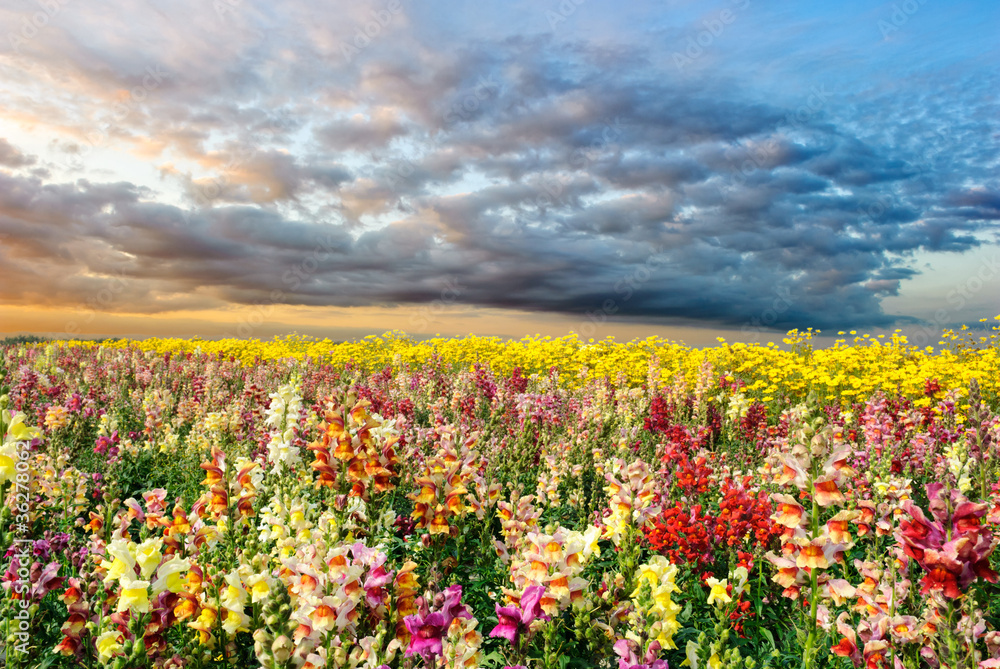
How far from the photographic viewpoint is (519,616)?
236 cm

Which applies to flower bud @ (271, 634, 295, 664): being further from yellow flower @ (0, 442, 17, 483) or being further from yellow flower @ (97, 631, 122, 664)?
yellow flower @ (0, 442, 17, 483)

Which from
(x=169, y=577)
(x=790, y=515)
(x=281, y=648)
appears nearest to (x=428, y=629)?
(x=281, y=648)

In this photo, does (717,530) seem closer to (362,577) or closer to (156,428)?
(362,577)

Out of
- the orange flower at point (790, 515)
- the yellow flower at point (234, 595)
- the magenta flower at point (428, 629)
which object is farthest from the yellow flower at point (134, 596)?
the orange flower at point (790, 515)

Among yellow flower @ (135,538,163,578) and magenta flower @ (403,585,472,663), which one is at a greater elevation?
yellow flower @ (135,538,163,578)

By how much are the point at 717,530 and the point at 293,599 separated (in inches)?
128

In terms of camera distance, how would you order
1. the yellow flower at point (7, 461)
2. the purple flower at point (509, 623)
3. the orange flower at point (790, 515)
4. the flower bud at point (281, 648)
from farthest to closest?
the orange flower at point (790, 515)
the yellow flower at point (7, 461)
the purple flower at point (509, 623)
the flower bud at point (281, 648)

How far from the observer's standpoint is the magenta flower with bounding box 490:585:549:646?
2.35 meters

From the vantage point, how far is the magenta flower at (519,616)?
7.70 ft

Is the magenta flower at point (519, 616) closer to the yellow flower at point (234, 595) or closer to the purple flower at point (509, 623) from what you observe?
the purple flower at point (509, 623)

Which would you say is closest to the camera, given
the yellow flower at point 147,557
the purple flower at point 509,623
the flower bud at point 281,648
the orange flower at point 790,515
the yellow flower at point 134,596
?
the flower bud at point 281,648

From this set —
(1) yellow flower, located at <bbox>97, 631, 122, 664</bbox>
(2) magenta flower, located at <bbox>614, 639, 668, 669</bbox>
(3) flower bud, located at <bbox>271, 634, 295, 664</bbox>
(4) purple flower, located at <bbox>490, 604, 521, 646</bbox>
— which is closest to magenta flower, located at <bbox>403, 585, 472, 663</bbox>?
(4) purple flower, located at <bbox>490, 604, 521, 646</bbox>

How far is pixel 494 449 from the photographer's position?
6.14m

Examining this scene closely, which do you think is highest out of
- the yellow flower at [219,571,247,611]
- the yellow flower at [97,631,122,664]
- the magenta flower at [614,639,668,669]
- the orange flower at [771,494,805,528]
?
the orange flower at [771,494,805,528]
